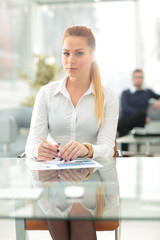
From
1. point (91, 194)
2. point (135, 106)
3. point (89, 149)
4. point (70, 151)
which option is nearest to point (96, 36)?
point (135, 106)

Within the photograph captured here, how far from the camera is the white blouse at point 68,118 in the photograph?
2.09m

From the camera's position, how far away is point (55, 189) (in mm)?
1287

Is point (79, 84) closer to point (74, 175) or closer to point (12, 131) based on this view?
point (74, 175)

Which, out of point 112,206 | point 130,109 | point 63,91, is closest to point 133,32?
point 130,109

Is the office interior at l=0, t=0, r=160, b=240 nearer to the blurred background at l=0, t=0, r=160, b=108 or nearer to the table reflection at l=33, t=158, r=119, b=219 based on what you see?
the blurred background at l=0, t=0, r=160, b=108

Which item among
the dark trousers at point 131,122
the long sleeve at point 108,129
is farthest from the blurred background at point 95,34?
the long sleeve at point 108,129

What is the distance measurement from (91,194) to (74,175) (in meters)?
0.26

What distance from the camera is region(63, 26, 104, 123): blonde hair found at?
2.06m

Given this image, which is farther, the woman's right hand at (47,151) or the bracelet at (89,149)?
the bracelet at (89,149)

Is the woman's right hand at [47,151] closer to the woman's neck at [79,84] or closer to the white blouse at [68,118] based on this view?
the white blouse at [68,118]

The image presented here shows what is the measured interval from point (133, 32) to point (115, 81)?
114cm

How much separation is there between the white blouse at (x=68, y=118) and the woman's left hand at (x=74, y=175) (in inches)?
20.2

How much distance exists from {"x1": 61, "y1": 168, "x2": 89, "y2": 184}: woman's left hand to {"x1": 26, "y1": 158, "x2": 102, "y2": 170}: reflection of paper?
69mm

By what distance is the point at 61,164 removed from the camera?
5.59ft
